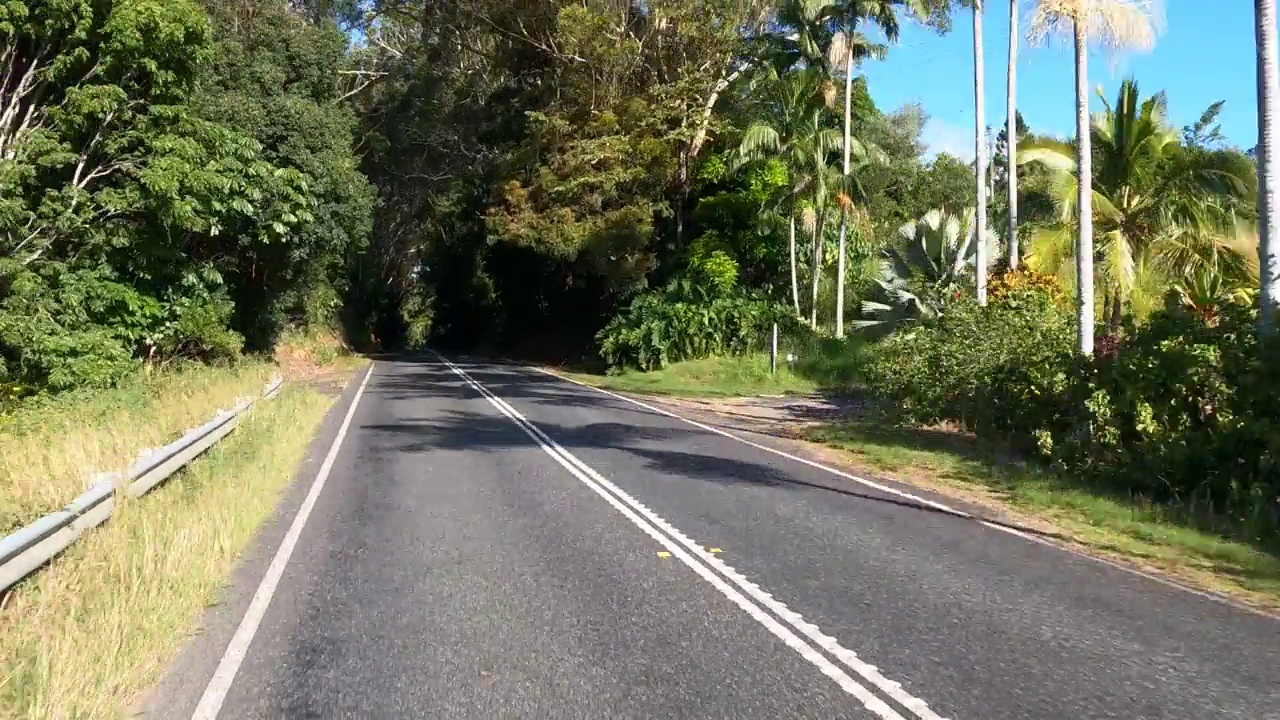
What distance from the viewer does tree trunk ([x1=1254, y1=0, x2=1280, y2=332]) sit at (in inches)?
433

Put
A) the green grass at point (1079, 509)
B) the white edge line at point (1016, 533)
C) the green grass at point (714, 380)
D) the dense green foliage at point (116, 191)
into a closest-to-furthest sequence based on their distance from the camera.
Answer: the white edge line at point (1016, 533) < the green grass at point (1079, 509) < the dense green foliage at point (116, 191) < the green grass at point (714, 380)

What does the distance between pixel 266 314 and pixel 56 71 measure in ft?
53.9

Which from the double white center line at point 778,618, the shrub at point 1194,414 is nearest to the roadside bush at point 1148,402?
the shrub at point 1194,414

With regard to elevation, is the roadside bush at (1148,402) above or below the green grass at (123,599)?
above

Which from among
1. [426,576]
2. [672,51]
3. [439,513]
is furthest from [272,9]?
[426,576]

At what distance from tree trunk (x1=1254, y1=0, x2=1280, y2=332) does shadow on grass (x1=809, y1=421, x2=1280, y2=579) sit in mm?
2283

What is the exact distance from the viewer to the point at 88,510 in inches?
320

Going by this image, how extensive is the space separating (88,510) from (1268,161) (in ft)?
37.6

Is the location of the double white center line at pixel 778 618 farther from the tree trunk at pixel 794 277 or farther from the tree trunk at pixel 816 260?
the tree trunk at pixel 794 277

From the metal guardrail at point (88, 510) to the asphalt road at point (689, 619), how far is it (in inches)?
46.0

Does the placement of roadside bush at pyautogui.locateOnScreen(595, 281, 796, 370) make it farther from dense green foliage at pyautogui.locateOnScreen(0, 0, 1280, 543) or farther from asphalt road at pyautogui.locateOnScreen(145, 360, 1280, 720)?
asphalt road at pyautogui.locateOnScreen(145, 360, 1280, 720)

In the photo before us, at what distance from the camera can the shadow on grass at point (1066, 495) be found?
30.8ft

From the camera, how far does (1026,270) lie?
22.1 metres

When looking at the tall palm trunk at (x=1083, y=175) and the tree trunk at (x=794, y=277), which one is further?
the tree trunk at (x=794, y=277)
